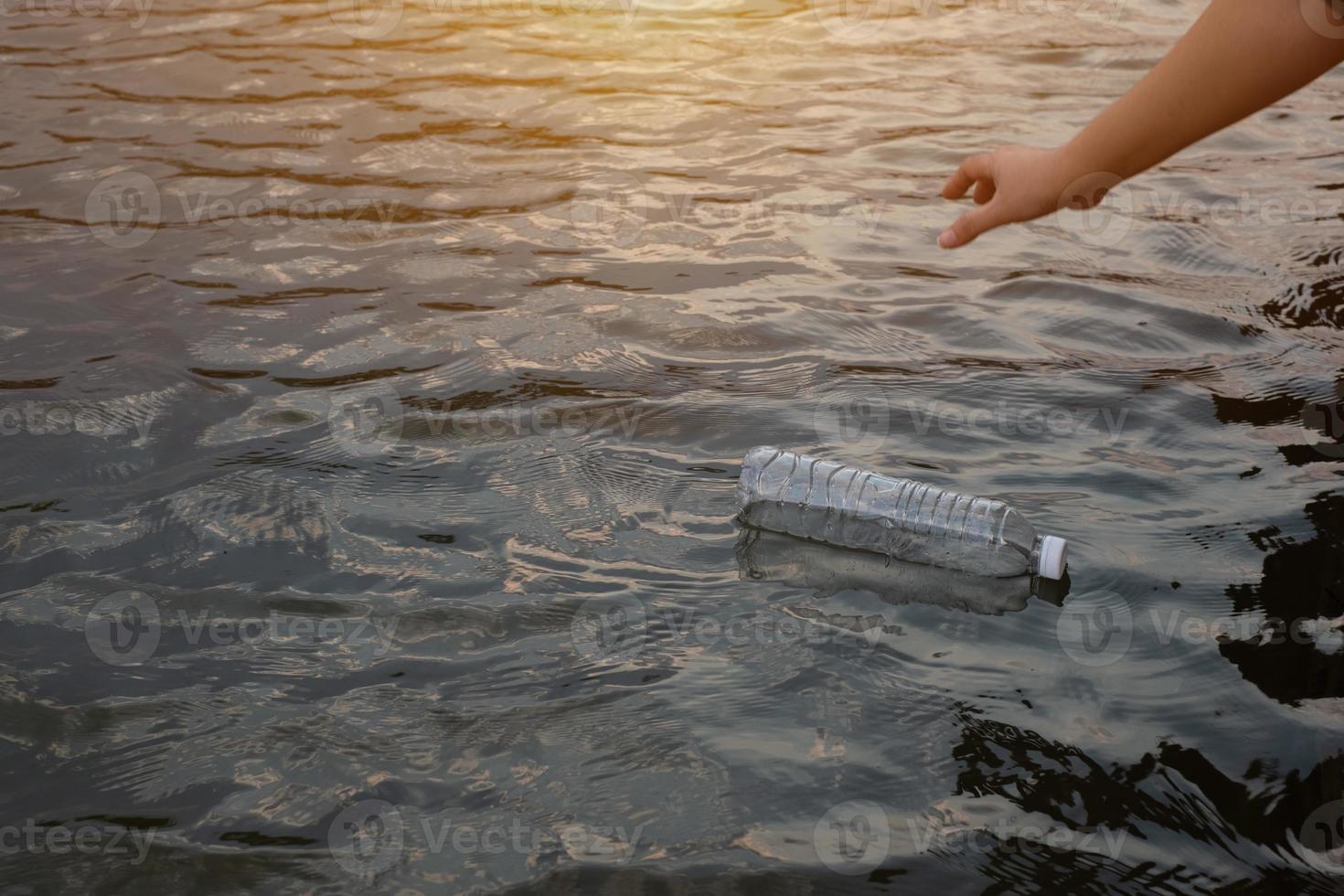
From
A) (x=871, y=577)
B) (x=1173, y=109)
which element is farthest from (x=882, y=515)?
(x=1173, y=109)

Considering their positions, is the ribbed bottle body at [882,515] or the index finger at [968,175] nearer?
the index finger at [968,175]

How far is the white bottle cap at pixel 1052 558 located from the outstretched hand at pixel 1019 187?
652mm

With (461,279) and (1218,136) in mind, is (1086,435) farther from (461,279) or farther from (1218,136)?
(1218,136)

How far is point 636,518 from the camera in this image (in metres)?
2.76

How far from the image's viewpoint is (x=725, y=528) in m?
2.72

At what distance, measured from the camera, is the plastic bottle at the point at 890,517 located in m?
2.53

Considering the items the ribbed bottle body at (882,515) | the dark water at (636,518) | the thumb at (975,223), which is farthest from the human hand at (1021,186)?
the dark water at (636,518)

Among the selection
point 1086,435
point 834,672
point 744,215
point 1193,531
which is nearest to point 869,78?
point 744,215

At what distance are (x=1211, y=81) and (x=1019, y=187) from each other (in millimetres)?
415

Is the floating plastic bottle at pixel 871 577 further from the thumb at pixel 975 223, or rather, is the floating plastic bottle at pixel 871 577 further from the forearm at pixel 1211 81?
the forearm at pixel 1211 81

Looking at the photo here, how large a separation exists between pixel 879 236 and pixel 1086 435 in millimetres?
1726

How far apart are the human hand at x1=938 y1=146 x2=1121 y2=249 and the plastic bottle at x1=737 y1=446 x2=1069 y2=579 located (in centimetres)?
62

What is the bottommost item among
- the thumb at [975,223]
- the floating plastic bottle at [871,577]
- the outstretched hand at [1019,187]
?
the floating plastic bottle at [871,577]

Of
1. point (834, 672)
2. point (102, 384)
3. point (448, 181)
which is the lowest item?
point (834, 672)
